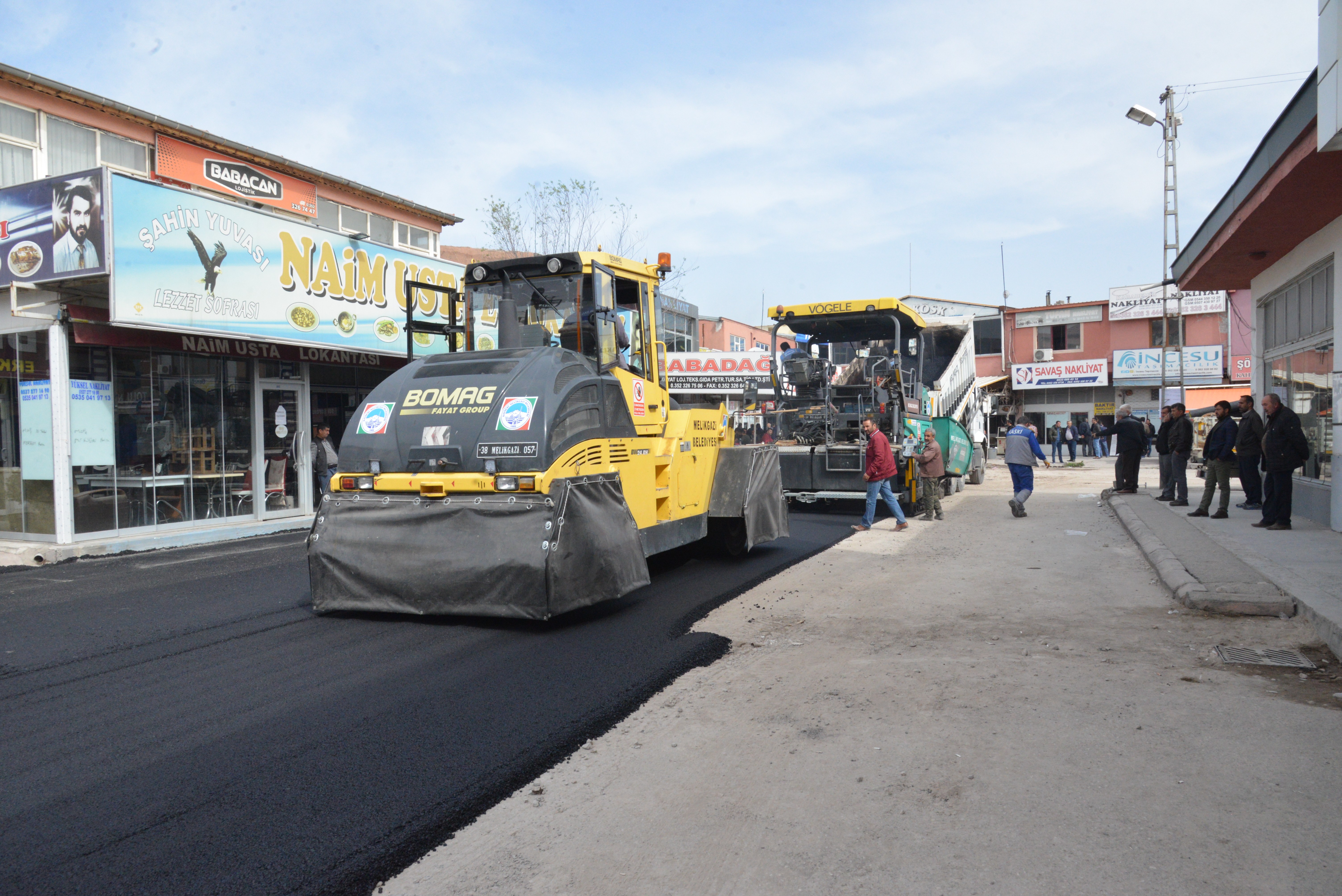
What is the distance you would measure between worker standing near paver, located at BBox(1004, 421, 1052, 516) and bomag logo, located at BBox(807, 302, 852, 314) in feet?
10.5

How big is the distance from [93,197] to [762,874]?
36.8ft

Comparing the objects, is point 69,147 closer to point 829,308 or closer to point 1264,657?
point 829,308

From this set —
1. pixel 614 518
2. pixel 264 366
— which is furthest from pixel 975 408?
pixel 614 518

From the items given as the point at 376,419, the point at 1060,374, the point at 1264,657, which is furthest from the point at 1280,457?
the point at 1060,374

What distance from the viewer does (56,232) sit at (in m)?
10.7

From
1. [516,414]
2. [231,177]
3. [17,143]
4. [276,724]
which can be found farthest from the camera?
[231,177]

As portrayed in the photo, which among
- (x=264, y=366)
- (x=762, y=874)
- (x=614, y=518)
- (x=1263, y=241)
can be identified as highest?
(x=1263, y=241)

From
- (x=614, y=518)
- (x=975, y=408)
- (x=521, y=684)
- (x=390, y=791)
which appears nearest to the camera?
(x=390, y=791)

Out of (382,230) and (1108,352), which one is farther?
(1108,352)

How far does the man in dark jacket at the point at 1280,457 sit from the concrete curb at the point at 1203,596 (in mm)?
2135

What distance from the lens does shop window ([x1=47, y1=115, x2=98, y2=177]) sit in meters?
14.5

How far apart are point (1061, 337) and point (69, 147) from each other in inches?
1478

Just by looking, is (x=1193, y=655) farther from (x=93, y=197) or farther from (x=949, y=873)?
(x=93, y=197)

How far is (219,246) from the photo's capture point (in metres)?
12.1
